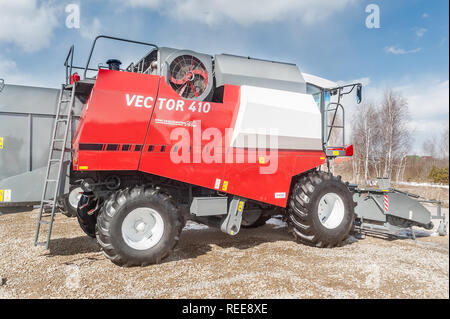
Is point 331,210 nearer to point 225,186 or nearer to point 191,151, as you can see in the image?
point 225,186

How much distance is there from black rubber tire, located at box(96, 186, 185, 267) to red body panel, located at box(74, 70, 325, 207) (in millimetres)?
368

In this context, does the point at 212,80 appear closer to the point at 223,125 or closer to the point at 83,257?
the point at 223,125

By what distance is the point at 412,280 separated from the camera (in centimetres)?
397

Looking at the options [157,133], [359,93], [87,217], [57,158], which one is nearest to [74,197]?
[87,217]

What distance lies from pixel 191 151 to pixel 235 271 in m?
1.82

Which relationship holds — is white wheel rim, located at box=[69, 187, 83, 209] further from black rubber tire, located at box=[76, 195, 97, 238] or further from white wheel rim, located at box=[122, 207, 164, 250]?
white wheel rim, located at box=[122, 207, 164, 250]

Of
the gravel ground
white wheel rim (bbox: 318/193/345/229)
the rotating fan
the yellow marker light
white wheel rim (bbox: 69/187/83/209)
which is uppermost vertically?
the rotating fan

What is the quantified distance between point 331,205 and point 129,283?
3863 millimetres

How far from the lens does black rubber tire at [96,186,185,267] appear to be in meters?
4.21

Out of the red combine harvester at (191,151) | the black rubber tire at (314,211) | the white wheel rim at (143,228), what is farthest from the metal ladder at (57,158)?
the black rubber tire at (314,211)

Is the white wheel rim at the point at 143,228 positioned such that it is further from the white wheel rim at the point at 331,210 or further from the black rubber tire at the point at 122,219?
the white wheel rim at the point at 331,210

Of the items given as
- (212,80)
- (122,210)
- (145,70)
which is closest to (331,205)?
(212,80)

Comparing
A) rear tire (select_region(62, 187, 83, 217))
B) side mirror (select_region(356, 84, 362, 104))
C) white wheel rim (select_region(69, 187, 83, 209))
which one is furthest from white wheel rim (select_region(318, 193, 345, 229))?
white wheel rim (select_region(69, 187, 83, 209))

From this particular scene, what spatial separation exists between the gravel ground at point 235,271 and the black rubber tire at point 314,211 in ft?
0.67
